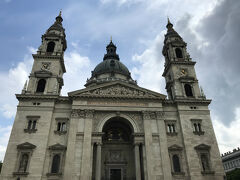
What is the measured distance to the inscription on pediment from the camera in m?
29.0

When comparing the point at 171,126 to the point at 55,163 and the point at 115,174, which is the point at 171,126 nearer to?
the point at 115,174

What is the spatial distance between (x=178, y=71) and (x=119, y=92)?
11167 mm

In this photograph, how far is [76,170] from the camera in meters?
23.5

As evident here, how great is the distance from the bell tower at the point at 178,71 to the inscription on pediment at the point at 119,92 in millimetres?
5383

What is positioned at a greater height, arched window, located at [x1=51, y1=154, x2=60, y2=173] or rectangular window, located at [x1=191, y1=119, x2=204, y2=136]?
rectangular window, located at [x1=191, y1=119, x2=204, y2=136]

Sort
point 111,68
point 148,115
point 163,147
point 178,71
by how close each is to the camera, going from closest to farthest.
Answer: point 163,147 → point 148,115 → point 178,71 → point 111,68

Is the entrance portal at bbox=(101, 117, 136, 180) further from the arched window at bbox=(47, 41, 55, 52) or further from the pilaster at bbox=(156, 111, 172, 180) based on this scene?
the arched window at bbox=(47, 41, 55, 52)

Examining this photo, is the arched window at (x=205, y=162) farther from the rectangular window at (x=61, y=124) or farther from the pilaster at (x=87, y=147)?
the rectangular window at (x=61, y=124)

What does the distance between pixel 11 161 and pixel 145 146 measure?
52.0 feet

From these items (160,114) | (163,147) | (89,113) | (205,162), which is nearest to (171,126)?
(160,114)

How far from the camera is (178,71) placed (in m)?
33.8

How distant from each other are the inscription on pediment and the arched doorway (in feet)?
11.6

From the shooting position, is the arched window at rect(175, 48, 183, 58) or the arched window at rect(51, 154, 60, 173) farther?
the arched window at rect(175, 48, 183, 58)

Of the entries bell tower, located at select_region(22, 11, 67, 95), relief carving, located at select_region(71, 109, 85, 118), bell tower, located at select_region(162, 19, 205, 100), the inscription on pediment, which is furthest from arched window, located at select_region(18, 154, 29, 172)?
bell tower, located at select_region(162, 19, 205, 100)
